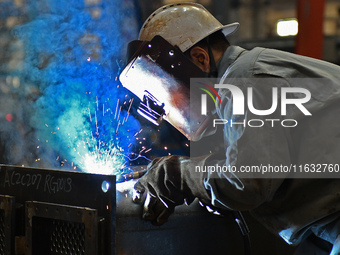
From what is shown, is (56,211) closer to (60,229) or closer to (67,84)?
(60,229)

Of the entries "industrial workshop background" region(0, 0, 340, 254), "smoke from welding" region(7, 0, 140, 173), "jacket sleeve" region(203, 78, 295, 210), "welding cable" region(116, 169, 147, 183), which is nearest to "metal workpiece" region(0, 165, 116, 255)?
"jacket sleeve" region(203, 78, 295, 210)

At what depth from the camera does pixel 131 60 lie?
2.17 metres

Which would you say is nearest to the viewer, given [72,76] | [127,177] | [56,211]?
[56,211]

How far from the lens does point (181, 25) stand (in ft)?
7.06

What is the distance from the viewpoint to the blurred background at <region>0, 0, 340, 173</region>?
3.29 meters

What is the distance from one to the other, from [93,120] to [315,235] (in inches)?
75.0

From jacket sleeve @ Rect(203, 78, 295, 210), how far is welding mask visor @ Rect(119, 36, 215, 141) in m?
0.54

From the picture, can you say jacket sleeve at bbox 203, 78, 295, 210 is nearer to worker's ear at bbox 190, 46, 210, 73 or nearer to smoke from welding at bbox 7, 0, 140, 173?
worker's ear at bbox 190, 46, 210, 73

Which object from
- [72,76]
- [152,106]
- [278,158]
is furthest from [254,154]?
[72,76]

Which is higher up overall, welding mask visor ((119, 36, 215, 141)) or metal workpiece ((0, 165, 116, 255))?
welding mask visor ((119, 36, 215, 141))

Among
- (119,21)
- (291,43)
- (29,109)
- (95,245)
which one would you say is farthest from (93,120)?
(291,43)

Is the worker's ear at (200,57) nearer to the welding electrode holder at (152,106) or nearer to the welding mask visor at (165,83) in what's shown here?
the welding mask visor at (165,83)

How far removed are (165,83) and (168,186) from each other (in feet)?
A: 1.89

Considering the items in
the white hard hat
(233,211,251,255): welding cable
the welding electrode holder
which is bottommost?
(233,211,251,255): welding cable
